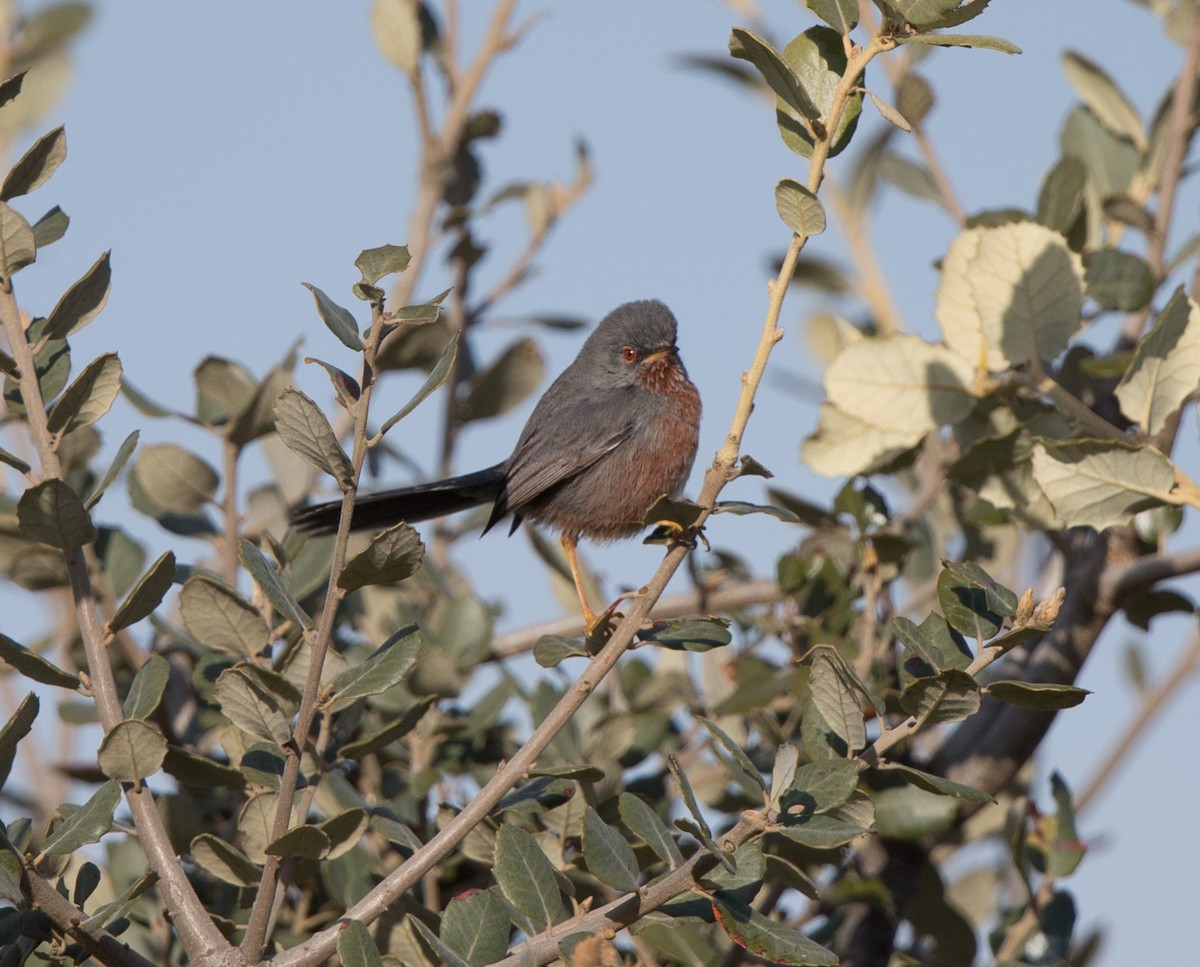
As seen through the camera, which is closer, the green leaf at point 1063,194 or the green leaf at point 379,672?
the green leaf at point 379,672

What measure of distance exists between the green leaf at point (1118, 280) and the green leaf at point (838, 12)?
5.61 feet

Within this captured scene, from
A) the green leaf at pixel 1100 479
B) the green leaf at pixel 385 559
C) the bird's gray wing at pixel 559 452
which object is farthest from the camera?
the bird's gray wing at pixel 559 452

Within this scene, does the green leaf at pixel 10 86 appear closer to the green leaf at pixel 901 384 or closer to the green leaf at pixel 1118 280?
the green leaf at pixel 901 384

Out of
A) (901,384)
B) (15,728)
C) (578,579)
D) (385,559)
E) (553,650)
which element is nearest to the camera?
(385,559)

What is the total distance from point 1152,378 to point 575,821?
1.68 metres

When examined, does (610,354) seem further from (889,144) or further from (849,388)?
(849,388)

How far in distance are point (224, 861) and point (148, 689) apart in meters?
0.37

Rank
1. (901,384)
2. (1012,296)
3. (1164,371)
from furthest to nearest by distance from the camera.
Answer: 1. (901,384)
2. (1012,296)
3. (1164,371)

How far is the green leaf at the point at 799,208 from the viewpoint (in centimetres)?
226

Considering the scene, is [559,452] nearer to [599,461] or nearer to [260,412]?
[599,461]

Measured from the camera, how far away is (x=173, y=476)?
3.75 metres

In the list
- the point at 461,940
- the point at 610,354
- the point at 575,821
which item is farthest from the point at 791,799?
the point at 610,354

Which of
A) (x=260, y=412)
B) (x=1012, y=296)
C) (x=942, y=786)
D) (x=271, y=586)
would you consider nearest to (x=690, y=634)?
(x=942, y=786)

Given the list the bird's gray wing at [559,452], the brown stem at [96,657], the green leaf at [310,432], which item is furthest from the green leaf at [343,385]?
the bird's gray wing at [559,452]
